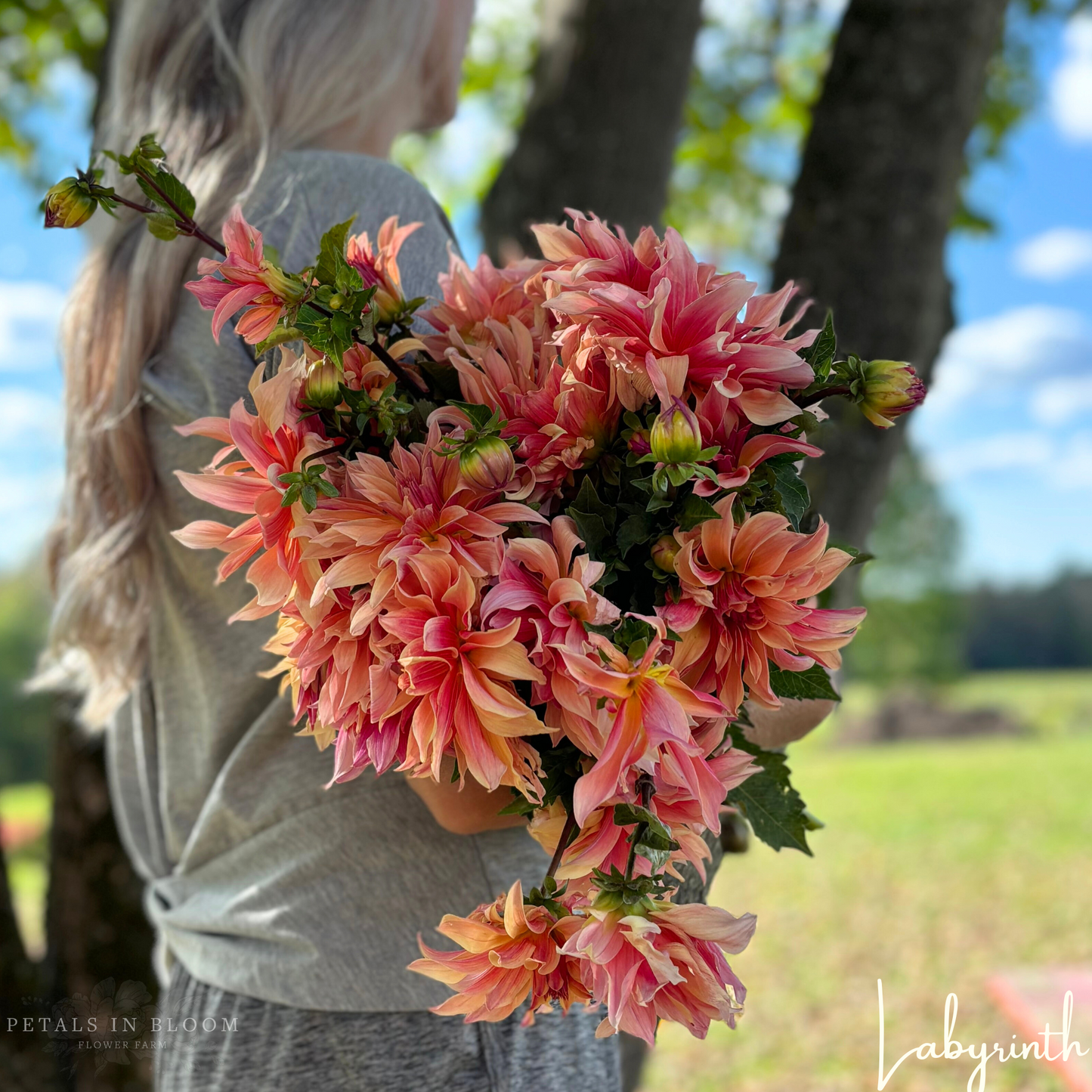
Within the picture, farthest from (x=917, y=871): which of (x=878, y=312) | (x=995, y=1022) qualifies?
(x=878, y=312)

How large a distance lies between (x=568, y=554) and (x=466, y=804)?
1.69 ft

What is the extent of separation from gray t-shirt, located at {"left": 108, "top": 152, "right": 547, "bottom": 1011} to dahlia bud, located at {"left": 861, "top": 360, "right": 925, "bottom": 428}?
0.68 m

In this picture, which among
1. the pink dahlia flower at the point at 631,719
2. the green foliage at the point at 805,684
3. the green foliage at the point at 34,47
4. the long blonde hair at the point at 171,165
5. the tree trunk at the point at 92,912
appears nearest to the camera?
the pink dahlia flower at the point at 631,719

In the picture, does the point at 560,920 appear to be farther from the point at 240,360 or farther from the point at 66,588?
the point at 66,588

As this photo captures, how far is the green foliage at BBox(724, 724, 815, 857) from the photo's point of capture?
121 cm

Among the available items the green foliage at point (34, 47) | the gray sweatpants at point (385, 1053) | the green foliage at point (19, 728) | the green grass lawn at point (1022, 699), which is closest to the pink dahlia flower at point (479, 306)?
the gray sweatpants at point (385, 1053)

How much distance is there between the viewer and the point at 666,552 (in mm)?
914

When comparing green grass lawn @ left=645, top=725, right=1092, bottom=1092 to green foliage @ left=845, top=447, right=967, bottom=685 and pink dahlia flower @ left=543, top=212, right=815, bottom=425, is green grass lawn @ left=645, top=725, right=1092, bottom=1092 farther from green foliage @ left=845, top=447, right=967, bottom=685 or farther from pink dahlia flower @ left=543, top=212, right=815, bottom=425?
green foliage @ left=845, top=447, right=967, bottom=685

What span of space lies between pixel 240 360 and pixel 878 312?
66.9 inches

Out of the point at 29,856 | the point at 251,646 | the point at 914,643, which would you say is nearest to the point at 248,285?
the point at 251,646

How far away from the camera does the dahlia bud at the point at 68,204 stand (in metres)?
0.95

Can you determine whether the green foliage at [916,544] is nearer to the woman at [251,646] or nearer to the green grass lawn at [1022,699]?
the green grass lawn at [1022,699]

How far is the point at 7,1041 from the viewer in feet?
8.72

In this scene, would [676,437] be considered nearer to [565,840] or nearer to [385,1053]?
[565,840]
